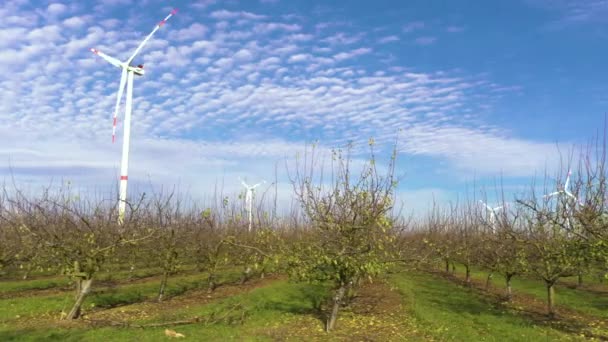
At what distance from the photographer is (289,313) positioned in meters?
18.1

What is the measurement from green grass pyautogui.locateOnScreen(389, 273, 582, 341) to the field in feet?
0.13

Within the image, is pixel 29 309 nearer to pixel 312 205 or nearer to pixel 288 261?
pixel 288 261

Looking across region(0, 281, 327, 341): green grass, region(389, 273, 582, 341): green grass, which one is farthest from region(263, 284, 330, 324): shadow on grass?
region(389, 273, 582, 341): green grass

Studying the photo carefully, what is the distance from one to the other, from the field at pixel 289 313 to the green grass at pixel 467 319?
4cm

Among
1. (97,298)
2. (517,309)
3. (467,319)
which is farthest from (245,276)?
(517,309)

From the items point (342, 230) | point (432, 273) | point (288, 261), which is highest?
point (342, 230)

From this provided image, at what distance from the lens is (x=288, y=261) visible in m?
15.4

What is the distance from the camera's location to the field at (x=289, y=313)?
14.7 m

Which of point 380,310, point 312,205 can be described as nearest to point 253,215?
point 380,310

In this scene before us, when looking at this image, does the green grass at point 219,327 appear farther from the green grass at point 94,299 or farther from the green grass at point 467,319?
the green grass at point 467,319

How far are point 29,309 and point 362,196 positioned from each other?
1328 cm

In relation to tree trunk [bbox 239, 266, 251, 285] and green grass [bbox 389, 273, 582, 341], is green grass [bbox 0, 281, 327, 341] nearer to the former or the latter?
green grass [bbox 389, 273, 582, 341]

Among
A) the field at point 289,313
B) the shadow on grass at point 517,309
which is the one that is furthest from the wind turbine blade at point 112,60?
the shadow on grass at point 517,309

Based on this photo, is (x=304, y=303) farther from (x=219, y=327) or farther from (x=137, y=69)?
(x=137, y=69)
